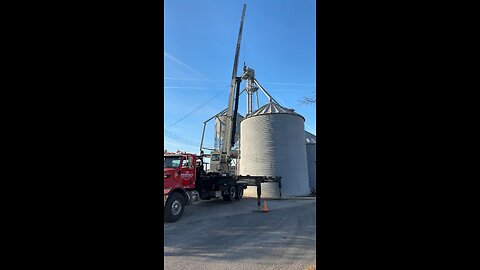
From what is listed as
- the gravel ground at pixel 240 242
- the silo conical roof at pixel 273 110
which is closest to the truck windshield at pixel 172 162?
the gravel ground at pixel 240 242

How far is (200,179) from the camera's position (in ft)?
32.2

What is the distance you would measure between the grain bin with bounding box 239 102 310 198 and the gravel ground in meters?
6.44

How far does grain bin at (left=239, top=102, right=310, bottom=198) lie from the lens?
14555 millimetres

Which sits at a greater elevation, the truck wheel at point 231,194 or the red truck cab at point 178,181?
the red truck cab at point 178,181

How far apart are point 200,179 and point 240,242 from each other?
4.99 metres

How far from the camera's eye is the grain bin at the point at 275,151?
14.6 m

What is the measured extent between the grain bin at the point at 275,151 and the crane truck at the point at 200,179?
2172mm

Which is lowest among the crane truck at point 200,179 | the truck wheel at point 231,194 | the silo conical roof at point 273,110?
the truck wheel at point 231,194

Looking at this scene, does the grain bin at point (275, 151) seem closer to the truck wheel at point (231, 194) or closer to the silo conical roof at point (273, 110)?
the silo conical roof at point (273, 110)

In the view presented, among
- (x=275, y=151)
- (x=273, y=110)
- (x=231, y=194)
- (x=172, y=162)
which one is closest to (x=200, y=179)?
(x=172, y=162)

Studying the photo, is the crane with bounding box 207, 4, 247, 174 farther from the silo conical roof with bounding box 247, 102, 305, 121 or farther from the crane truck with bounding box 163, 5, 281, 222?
the silo conical roof with bounding box 247, 102, 305, 121

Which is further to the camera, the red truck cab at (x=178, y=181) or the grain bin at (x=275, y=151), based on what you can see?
the grain bin at (x=275, y=151)
